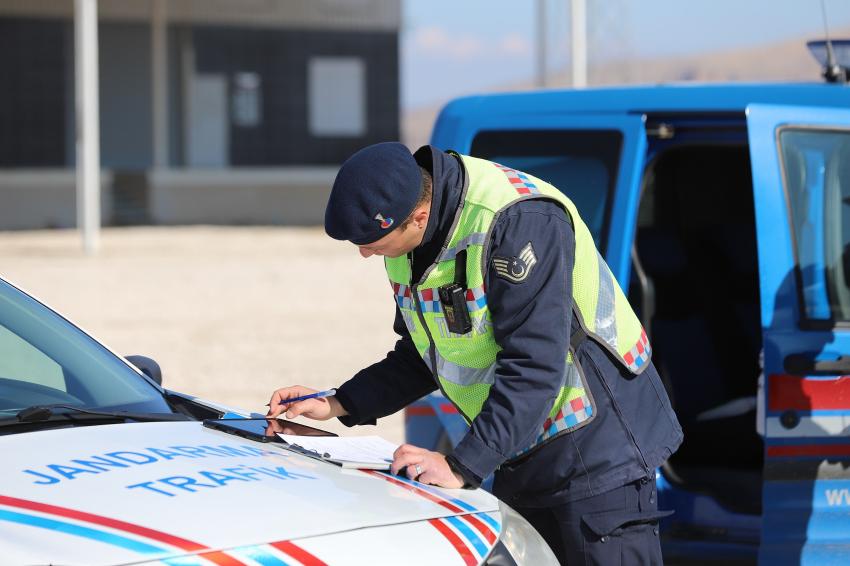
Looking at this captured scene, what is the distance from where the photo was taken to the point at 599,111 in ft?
13.4

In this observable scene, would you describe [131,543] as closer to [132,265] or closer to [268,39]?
[132,265]

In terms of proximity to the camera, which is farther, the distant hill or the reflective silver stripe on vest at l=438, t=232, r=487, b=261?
the distant hill

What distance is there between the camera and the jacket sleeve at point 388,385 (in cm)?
313

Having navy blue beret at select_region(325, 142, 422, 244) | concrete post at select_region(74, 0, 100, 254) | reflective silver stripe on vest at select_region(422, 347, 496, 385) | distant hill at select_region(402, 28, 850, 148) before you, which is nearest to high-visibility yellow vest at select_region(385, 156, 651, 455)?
reflective silver stripe on vest at select_region(422, 347, 496, 385)

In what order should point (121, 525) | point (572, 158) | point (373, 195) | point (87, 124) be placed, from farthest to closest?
point (87, 124), point (572, 158), point (373, 195), point (121, 525)

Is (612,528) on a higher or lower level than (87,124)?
lower

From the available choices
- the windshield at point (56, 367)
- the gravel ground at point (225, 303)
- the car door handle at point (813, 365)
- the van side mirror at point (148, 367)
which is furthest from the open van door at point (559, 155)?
the gravel ground at point (225, 303)

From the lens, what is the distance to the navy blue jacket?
2.61 m

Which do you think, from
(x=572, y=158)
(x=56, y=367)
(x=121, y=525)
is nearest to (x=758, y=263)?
(x=572, y=158)

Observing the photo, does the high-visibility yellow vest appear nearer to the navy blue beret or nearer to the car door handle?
the navy blue beret

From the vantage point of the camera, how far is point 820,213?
3848mm

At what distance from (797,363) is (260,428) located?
1612 millimetres

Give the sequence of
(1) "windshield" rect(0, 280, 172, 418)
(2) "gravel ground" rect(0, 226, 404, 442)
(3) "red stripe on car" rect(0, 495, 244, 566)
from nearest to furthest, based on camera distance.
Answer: (3) "red stripe on car" rect(0, 495, 244, 566) < (1) "windshield" rect(0, 280, 172, 418) < (2) "gravel ground" rect(0, 226, 404, 442)

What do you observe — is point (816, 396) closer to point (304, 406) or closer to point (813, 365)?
point (813, 365)
